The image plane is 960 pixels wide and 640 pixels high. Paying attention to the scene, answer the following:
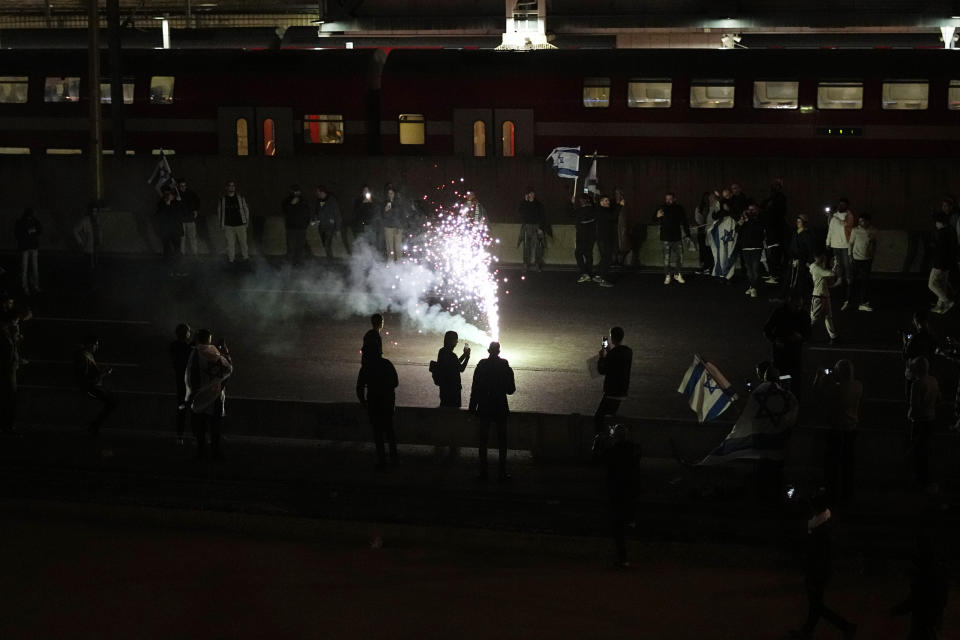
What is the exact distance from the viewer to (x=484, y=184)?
2670cm

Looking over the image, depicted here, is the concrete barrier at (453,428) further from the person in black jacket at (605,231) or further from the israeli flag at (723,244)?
the person in black jacket at (605,231)

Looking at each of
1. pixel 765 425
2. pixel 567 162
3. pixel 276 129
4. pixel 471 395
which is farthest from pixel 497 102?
pixel 765 425

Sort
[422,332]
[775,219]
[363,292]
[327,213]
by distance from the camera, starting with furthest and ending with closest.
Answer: [327,213], [363,292], [775,219], [422,332]

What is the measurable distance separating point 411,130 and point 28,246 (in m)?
10.3

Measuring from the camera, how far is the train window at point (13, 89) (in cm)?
3309

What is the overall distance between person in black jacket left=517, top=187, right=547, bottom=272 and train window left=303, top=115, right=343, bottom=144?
7.43 metres

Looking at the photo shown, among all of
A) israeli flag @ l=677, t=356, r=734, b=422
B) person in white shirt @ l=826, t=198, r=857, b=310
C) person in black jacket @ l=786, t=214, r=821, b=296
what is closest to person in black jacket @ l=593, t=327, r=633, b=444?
israeli flag @ l=677, t=356, r=734, b=422

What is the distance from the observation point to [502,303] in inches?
894

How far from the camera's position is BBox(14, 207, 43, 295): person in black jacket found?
23.2m

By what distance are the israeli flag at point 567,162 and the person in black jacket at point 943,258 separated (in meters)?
7.31

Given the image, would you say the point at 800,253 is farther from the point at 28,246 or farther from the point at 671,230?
the point at 28,246

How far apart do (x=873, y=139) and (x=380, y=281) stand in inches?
458

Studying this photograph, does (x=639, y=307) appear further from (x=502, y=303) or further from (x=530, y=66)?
(x=530, y=66)

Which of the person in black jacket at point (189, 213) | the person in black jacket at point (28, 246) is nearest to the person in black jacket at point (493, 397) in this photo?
the person in black jacket at point (28, 246)
